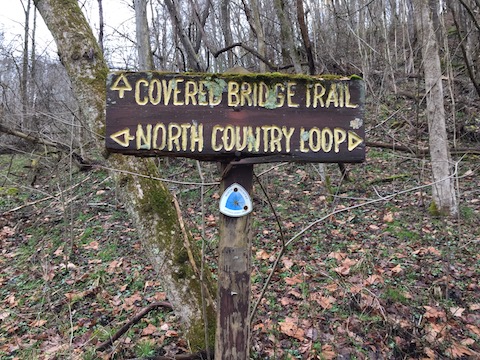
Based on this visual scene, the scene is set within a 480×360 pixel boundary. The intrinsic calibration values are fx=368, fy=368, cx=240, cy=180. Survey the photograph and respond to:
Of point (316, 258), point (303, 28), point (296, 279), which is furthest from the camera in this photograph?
point (303, 28)

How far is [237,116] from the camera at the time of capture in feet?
5.88

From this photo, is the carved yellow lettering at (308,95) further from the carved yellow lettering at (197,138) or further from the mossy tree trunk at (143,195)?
the mossy tree trunk at (143,195)

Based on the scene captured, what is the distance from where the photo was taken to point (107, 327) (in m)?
3.64

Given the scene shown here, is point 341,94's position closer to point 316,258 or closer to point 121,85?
point 121,85

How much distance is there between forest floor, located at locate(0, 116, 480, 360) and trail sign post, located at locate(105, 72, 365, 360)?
335 mm

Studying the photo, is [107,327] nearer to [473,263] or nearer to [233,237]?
[233,237]

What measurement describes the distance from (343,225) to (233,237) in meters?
4.10

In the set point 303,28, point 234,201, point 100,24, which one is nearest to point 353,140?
point 234,201

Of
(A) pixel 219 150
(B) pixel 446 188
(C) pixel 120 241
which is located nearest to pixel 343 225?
(B) pixel 446 188

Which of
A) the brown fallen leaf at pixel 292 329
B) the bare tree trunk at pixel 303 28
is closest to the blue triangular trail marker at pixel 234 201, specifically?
the brown fallen leaf at pixel 292 329

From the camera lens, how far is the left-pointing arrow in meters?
1.76

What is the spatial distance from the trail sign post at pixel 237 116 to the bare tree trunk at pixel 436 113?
433 centimetres

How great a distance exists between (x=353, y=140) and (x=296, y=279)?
→ 9.04 feet

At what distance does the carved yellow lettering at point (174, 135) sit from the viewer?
1.79 meters
